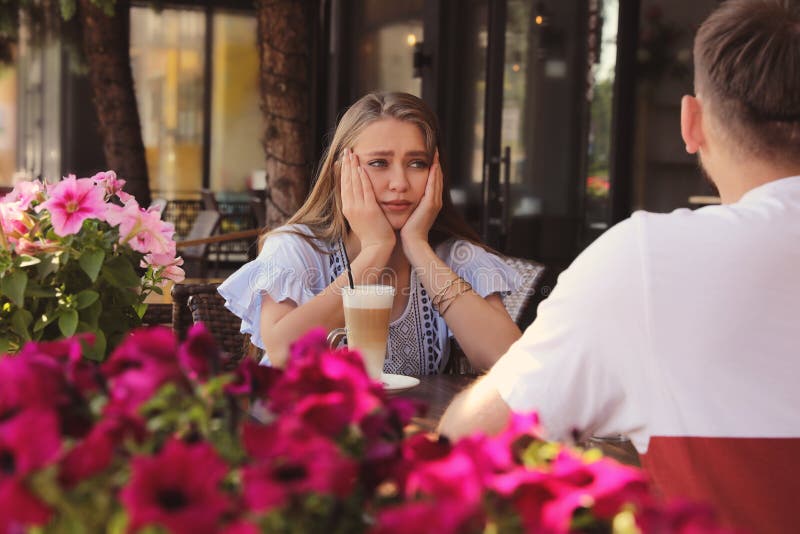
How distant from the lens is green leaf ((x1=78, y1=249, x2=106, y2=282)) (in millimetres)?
1566

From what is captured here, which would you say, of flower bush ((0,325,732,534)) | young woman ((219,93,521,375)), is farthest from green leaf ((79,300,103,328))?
flower bush ((0,325,732,534))

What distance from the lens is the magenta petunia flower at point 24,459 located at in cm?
49

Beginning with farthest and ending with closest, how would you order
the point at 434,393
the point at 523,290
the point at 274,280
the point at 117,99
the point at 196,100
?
the point at 196,100, the point at 117,99, the point at 523,290, the point at 274,280, the point at 434,393

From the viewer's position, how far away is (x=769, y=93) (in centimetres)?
112

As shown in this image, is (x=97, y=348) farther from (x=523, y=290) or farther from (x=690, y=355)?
(x=523, y=290)

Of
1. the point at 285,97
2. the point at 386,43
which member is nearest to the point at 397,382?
the point at 285,97

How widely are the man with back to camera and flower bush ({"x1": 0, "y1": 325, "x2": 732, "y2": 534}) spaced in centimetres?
35

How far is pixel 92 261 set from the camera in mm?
1574

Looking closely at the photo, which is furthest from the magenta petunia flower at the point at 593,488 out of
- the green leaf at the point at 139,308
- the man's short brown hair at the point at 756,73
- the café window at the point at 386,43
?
the café window at the point at 386,43

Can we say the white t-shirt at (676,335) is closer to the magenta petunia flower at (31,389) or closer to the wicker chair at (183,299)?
the magenta petunia flower at (31,389)

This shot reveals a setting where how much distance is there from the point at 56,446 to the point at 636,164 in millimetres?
6927

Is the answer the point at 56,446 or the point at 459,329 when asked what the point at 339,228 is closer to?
the point at 459,329

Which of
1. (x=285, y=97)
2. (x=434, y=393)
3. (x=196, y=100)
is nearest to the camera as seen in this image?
(x=434, y=393)

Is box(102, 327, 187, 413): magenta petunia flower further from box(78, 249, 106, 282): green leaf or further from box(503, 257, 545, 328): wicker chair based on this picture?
box(503, 257, 545, 328): wicker chair
